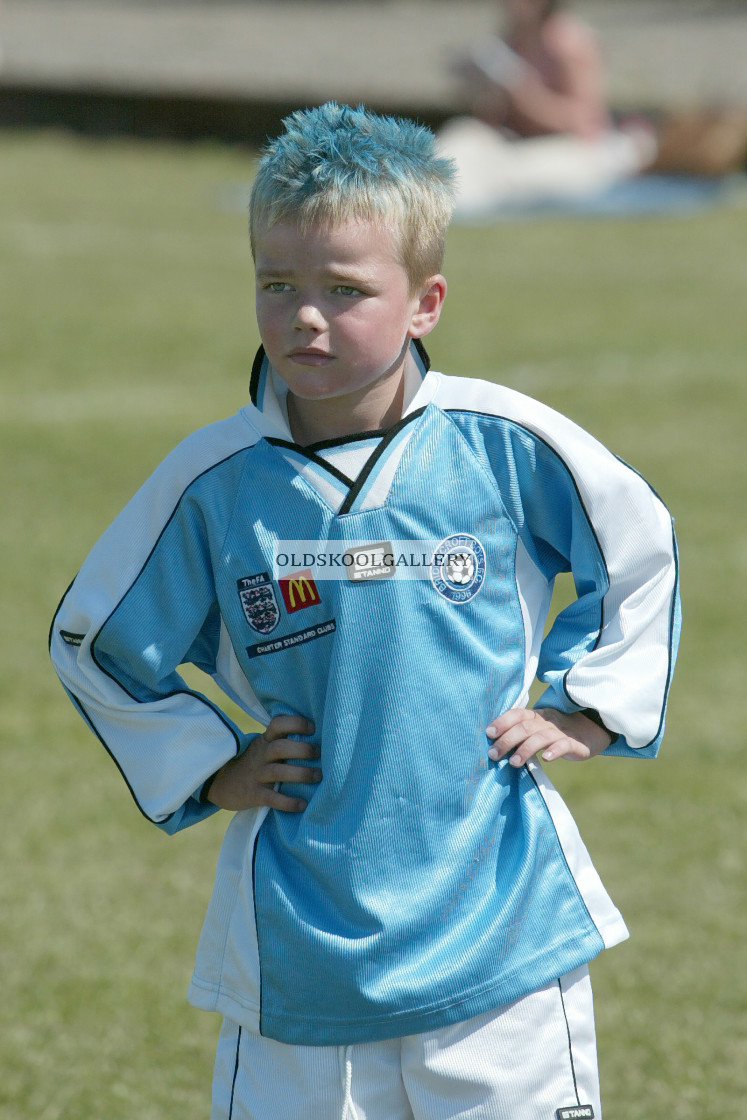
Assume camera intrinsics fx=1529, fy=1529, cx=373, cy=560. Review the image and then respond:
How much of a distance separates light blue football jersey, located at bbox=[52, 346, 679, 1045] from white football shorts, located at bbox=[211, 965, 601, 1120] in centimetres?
4

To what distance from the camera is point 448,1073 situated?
2.06m

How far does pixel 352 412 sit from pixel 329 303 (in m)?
0.18

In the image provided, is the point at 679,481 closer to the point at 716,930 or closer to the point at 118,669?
the point at 716,930

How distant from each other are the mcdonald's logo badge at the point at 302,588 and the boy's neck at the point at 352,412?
0.19 m

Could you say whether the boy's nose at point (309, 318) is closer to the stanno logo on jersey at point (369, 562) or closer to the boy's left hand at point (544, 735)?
the stanno logo on jersey at point (369, 562)

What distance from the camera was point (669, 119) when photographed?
15.1 m

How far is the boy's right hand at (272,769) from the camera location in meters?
2.12

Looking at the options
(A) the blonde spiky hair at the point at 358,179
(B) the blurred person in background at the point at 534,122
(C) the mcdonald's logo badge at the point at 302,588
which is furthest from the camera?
(B) the blurred person in background at the point at 534,122

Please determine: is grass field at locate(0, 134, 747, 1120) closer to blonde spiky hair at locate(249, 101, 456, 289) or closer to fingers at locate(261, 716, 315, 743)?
fingers at locate(261, 716, 315, 743)

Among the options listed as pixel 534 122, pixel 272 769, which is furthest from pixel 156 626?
pixel 534 122

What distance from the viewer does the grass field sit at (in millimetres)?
3385

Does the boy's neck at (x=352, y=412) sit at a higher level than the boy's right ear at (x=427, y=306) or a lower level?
lower

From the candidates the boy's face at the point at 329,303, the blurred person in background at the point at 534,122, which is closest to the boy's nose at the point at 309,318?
the boy's face at the point at 329,303

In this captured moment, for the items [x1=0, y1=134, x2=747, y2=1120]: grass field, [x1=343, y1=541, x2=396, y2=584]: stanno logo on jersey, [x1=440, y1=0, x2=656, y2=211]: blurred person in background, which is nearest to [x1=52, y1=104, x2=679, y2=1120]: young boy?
[x1=343, y1=541, x2=396, y2=584]: stanno logo on jersey
